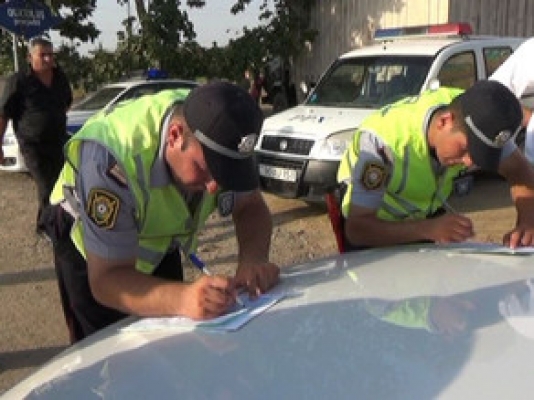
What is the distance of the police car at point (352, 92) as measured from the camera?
6.48m

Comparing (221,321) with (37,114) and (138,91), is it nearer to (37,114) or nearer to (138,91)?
(37,114)

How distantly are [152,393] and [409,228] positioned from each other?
1200 mm

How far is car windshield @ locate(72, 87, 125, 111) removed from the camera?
31.0 ft

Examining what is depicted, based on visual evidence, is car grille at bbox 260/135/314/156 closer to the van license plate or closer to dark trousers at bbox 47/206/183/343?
the van license plate

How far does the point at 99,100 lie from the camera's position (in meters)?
9.62

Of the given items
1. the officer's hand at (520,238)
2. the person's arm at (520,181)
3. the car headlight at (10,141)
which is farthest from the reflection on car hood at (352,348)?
the car headlight at (10,141)

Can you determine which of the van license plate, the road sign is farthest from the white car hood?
the road sign

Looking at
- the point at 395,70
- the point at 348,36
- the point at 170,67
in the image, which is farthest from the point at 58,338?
the point at 348,36

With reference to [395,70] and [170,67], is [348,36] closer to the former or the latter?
[170,67]

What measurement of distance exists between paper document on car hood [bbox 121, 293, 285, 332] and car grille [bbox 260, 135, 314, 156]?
485 cm

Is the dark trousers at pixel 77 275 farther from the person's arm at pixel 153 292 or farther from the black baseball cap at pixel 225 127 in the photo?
the black baseball cap at pixel 225 127

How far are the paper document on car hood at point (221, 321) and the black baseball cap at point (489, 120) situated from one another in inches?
28.3

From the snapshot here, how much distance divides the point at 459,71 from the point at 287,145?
2.11m

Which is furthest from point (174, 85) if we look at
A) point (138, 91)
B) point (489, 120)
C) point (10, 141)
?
point (489, 120)
